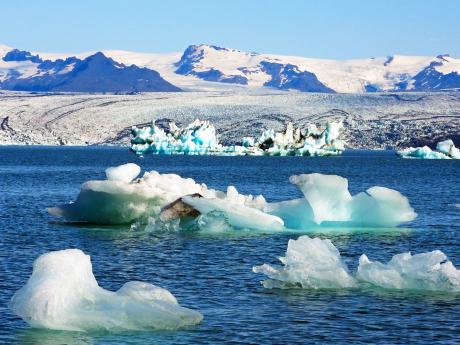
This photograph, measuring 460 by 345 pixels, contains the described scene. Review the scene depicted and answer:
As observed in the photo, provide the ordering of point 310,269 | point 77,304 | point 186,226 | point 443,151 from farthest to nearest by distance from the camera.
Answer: point 443,151
point 186,226
point 310,269
point 77,304

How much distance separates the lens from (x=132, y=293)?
1680cm

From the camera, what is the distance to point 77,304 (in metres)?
16.1

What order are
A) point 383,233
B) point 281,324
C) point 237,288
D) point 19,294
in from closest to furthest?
point 19,294
point 281,324
point 237,288
point 383,233

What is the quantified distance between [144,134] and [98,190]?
367ft

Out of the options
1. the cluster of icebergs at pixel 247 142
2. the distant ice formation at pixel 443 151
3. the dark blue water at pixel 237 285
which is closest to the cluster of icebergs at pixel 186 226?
the dark blue water at pixel 237 285

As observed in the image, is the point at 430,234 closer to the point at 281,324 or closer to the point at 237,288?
the point at 237,288

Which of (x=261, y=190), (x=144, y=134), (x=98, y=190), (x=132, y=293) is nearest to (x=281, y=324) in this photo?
(x=132, y=293)

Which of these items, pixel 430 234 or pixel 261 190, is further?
pixel 261 190

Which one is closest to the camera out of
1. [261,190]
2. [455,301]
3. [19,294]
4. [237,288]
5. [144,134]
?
[19,294]

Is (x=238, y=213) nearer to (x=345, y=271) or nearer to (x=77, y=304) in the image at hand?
(x=345, y=271)

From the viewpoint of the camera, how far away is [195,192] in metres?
33.4

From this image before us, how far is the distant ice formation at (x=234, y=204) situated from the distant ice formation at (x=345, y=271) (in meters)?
9.66

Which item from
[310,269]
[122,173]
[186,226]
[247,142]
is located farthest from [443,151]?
[310,269]

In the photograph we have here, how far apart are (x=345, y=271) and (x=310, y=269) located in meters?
0.84
